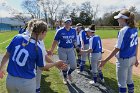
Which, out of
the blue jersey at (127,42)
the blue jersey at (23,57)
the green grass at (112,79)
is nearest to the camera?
the blue jersey at (23,57)

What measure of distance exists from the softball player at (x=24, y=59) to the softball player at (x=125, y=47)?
1834mm

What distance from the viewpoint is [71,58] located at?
890 centimetres

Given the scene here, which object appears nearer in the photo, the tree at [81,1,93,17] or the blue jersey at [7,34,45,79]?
the blue jersey at [7,34,45,79]

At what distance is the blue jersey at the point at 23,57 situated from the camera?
4.30m

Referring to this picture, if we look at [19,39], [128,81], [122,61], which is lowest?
[128,81]

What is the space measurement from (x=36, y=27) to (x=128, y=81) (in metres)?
2.94

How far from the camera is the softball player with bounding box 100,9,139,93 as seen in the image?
5.78 m

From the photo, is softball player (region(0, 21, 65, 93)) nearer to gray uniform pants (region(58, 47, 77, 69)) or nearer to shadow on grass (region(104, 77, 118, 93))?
shadow on grass (region(104, 77, 118, 93))

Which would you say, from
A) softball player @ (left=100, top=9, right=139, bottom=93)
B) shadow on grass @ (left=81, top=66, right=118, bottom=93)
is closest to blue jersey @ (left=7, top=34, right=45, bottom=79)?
softball player @ (left=100, top=9, right=139, bottom=93)

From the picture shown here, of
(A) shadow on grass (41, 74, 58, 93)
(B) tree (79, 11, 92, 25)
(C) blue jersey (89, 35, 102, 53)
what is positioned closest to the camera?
(A) shadow on grass (41, 74, 58, 93)

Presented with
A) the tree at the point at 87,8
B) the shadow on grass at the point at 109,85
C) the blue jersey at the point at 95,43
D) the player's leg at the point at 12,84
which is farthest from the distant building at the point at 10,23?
the player's leg at the point at 12,84

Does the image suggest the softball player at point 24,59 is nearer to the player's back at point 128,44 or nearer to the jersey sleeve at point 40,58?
the jersey sleeve at point 40,58

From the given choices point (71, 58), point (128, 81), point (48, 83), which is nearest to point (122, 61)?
point (128, 81)

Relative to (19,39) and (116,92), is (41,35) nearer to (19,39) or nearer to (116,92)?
(19,39)
